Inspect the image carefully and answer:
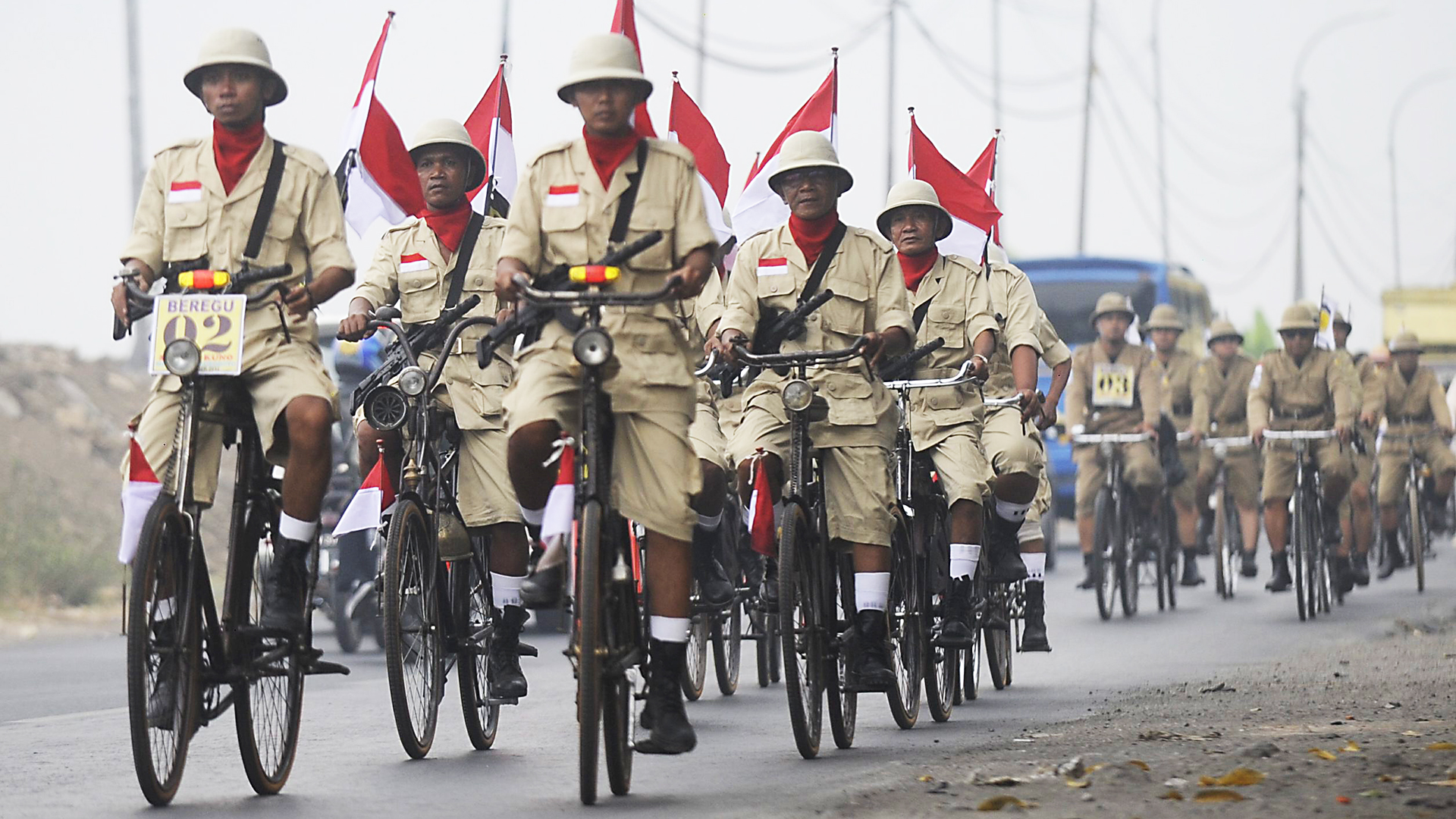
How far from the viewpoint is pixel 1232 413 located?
18891 mm

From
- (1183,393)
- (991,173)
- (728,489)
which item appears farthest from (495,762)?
(1183,393)

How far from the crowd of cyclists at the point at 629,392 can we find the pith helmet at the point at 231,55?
13mm

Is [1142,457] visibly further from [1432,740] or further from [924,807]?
[924,807]

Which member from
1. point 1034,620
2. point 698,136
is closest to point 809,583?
point 1034,620

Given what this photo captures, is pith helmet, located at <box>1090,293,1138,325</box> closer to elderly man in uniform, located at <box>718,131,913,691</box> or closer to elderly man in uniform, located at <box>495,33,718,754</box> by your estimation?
elderly man in uniform, located at <box>718,131,913,691</box>

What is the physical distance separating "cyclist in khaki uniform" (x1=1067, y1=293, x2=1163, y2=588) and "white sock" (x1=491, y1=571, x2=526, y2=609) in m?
8.56

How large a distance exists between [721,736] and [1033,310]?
119 inches

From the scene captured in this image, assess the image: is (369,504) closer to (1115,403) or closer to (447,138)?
(447,138)

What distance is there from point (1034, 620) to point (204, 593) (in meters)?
5.83

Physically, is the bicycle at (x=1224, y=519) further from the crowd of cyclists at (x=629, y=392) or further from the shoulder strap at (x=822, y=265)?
the shoulder strap at (x=822, y=265)

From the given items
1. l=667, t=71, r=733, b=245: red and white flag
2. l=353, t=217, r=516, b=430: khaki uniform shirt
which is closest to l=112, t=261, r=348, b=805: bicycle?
l=353, t=217, r=516, b=430: khaki uniform shirt

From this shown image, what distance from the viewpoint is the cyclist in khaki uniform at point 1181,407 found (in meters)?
18.2

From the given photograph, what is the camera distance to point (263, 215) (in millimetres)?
7043

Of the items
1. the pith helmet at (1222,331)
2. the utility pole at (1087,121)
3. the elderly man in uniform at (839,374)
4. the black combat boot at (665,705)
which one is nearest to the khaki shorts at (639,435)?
the black combat boot at (665,705)
